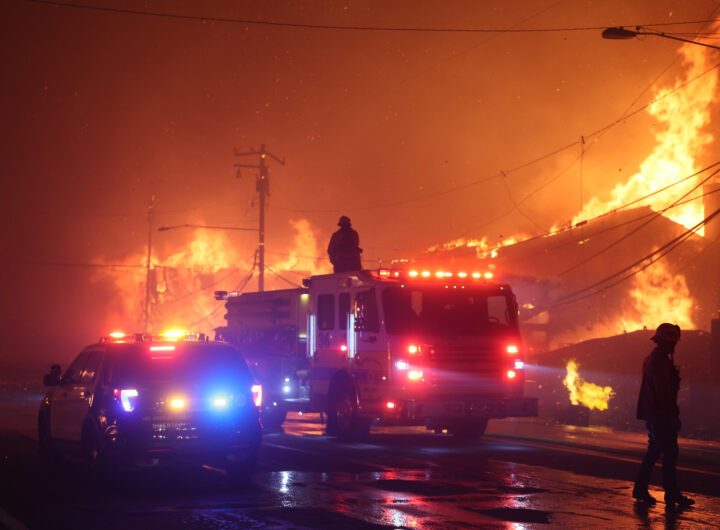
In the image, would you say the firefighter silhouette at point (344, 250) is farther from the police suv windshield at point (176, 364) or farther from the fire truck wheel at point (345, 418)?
the police suv windshield at point (176, 364)

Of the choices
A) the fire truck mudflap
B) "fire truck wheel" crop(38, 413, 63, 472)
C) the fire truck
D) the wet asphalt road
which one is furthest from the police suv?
the fire truck mudflap

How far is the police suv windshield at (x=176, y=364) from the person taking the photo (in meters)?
10.9

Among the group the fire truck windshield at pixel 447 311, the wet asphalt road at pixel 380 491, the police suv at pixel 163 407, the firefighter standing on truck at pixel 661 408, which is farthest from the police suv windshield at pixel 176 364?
the fire truck windshield at pixel 447 311

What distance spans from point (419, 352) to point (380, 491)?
5571mm

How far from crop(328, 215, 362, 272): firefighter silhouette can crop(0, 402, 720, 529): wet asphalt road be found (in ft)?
14.3

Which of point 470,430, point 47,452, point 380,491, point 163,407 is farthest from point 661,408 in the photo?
point 470,430

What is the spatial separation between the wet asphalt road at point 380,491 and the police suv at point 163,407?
1.36 feet

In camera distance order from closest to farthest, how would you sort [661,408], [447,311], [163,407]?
1. [661,408]
2. [163,407]
3. [447,311]

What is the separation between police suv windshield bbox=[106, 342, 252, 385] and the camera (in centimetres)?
1088

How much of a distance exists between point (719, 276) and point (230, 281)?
6325 centimetres

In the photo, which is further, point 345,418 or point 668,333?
point 345,418

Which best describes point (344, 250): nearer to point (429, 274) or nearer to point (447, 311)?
point (429, 274)

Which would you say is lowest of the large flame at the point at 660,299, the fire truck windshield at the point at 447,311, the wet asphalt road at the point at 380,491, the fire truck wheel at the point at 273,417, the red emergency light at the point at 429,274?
the wet asphalt road at the point at 380,491

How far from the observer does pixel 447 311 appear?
16.3 metres
